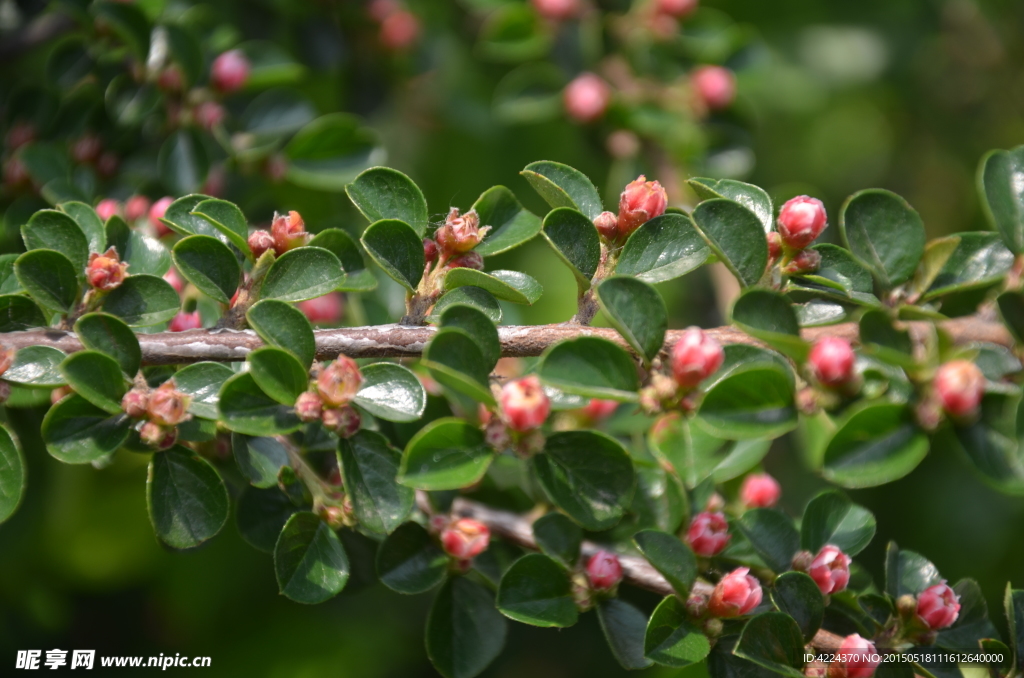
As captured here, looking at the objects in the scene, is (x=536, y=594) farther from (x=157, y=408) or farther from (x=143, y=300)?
(x=143, y=300)

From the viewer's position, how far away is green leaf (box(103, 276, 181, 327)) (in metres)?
0.90

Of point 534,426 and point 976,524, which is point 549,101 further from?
point 976,524

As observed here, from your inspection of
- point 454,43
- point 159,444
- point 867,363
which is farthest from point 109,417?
point 454,43

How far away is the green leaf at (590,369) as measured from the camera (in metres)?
0.73

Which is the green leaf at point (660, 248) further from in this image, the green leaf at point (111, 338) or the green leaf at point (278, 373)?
the green leaf at point (111, 338)

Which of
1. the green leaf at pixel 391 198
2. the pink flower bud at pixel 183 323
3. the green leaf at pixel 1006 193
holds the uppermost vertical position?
the green leaf at pixel 1006 193

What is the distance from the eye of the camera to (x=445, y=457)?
78 centimetres

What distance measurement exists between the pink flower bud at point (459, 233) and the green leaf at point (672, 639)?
1.46 feet

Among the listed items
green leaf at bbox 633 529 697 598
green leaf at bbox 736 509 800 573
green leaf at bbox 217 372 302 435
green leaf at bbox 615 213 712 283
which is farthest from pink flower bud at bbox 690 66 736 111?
green leaf at bbox 217 372 302 435

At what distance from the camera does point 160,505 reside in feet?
2.74

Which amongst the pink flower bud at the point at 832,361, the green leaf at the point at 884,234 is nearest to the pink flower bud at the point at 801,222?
the green leaf at the point at 884,234

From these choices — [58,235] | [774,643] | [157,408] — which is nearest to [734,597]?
[774,643]

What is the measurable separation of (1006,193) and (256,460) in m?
0.90

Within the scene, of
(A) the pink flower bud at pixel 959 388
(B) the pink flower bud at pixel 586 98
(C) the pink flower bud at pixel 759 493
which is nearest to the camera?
(A) the pink flower bud at pixel 959 388
